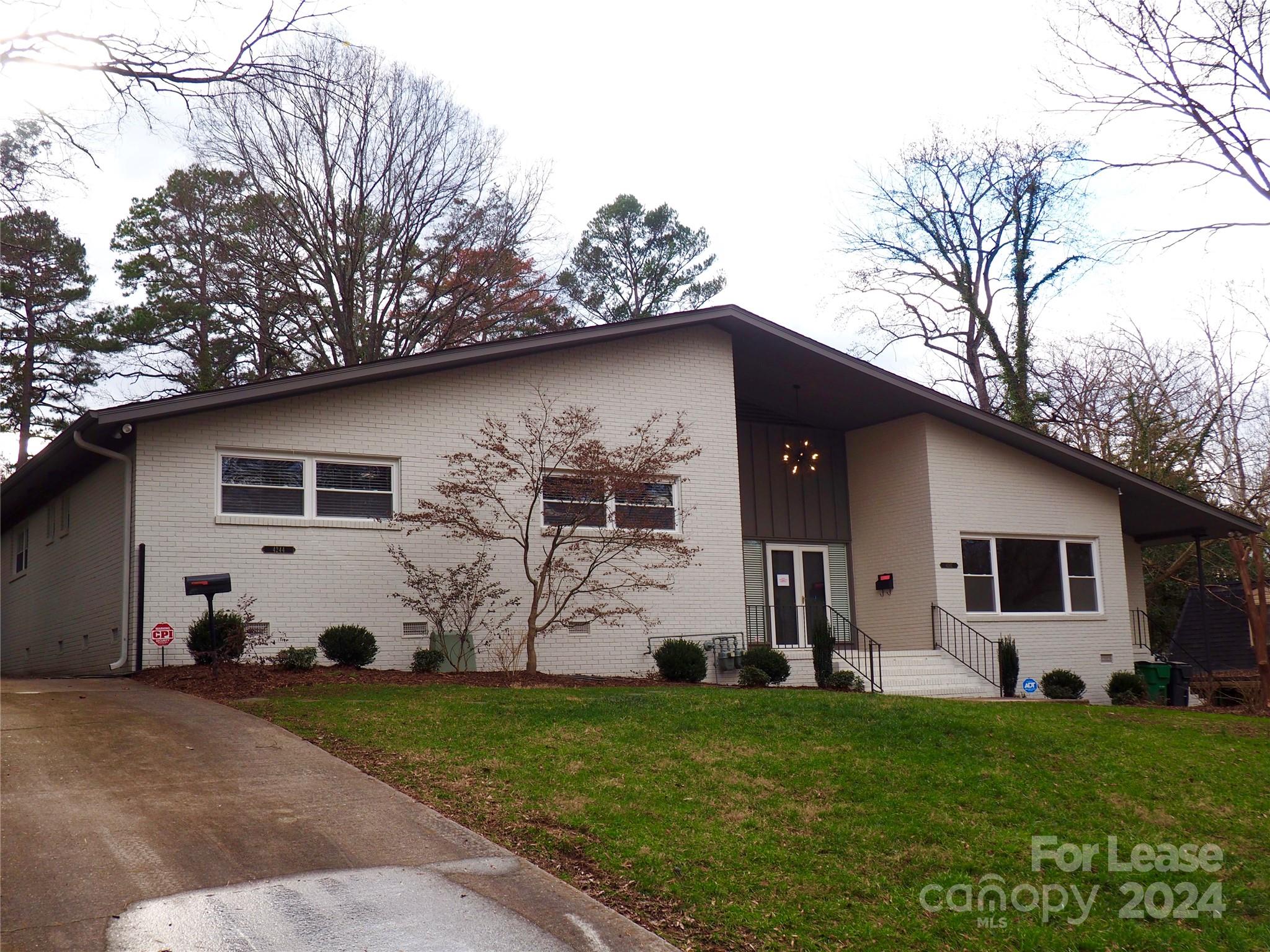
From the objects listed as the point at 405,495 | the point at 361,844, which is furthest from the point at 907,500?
the point at 361,844

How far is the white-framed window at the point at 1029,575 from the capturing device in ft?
64.6

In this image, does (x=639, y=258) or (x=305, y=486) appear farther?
(x=639, y=258)

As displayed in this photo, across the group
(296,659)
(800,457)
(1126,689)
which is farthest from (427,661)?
(1126,689)

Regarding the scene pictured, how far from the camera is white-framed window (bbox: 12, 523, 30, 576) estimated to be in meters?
19.1

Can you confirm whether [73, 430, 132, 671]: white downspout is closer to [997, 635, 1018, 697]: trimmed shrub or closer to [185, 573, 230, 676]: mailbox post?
[185, 573, 230, 676]: mailbox post

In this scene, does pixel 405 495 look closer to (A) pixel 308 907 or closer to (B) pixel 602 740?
(B) pixel 602 740

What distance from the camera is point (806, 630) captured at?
20000 millimetres

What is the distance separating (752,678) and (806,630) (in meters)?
4.84

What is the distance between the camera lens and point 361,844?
6.52 meters

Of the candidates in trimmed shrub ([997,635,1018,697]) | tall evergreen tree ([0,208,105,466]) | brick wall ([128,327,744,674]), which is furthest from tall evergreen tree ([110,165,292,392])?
trimmed shrub ([997,635,1018,697])

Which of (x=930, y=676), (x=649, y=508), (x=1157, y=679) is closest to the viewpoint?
(x=649, y=508)

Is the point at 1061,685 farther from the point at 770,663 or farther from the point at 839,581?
the point at 770,663

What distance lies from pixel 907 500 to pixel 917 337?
15344 millimetres

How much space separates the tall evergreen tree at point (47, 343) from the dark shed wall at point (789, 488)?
57.5 ft
